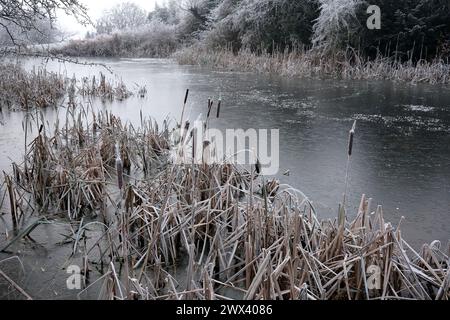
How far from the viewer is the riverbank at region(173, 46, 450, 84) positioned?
12008 mm

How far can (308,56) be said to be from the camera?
14.0 m

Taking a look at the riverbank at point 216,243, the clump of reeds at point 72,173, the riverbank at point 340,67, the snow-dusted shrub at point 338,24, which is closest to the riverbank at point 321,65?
the riverbank at point 340,67

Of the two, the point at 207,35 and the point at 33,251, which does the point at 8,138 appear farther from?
the point at 207,35

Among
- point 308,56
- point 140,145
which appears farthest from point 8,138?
point 308,56

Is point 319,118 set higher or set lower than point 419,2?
lower

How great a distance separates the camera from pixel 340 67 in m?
13.5

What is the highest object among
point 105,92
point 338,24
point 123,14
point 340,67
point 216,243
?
point 123,14

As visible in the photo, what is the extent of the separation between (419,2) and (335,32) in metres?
2.56

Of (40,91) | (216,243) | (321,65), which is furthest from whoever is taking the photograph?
(321,65)

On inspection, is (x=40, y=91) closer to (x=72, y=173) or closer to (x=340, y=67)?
(x=72, y=173)

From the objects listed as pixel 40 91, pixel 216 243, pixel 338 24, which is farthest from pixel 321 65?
pixel 216 243

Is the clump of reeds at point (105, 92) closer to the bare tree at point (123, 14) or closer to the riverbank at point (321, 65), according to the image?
the riverbank at point (321, 65)

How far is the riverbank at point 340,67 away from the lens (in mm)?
12008
